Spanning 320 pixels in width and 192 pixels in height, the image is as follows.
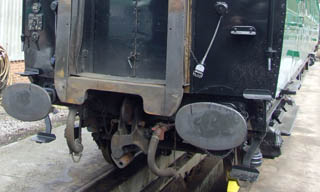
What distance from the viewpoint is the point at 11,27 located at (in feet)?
30.8

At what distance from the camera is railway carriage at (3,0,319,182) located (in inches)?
124

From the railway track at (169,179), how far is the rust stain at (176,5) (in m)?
2.26

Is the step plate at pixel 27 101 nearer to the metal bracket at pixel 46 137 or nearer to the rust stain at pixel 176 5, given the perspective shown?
the metal bracket at pixel 46 137

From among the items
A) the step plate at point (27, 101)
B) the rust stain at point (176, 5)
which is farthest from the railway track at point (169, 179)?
the rust stain at point (176, 5)

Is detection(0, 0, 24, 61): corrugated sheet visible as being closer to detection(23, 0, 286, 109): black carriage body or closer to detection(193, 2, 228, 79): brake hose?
detection(23, 0, 286, 109): black carriage body

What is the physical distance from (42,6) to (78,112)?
1.11 m

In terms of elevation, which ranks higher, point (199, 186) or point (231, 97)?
point (231, 97)

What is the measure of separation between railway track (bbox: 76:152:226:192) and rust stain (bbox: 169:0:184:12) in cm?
226

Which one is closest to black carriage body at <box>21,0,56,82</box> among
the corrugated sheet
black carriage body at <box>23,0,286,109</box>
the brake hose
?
black carriage body at <box>23,0,286,109</box>

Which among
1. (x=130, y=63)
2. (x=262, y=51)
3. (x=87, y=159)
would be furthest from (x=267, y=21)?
(x=87, y=159)

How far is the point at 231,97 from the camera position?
131 inches

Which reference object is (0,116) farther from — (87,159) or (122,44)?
(122,44)

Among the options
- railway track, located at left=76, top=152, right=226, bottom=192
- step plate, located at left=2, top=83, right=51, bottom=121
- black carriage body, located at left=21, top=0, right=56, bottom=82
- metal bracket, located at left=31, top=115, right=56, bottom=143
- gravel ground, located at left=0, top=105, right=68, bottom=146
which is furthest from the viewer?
gravel ground, located at left=0, top=105, right=68, bottom=146

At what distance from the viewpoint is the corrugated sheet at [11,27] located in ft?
29.9
